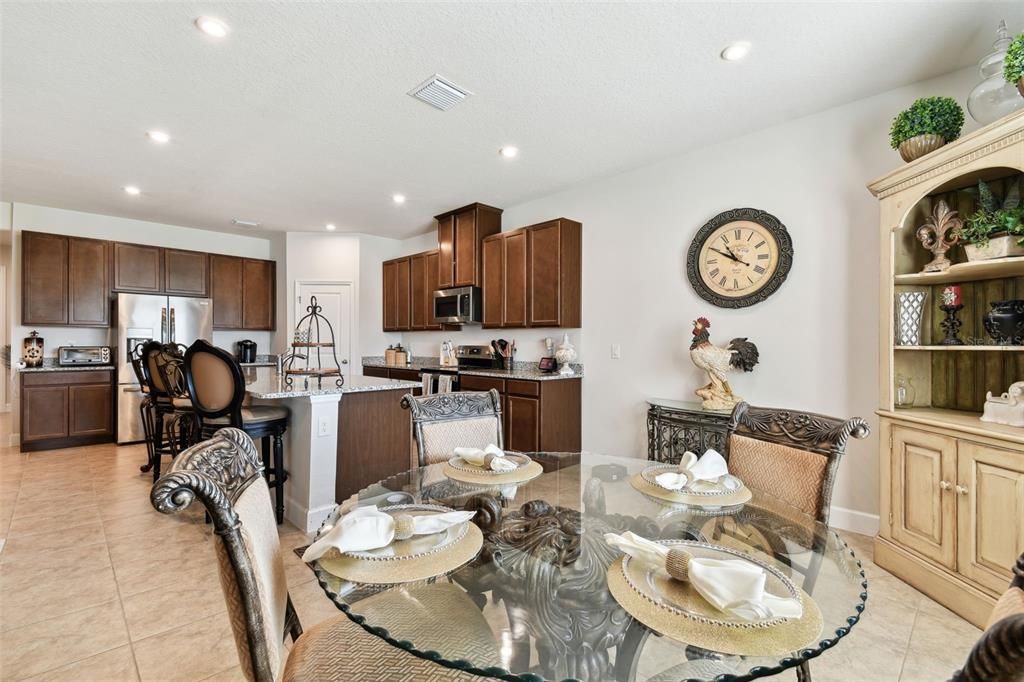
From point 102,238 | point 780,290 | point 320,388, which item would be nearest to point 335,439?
point 320,388

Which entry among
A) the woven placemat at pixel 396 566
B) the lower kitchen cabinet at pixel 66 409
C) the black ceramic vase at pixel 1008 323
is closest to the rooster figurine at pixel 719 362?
the black ceramic vase at pixel 1008 323

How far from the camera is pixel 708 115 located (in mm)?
2877

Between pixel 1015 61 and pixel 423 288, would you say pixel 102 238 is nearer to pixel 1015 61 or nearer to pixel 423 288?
pixel 423 288

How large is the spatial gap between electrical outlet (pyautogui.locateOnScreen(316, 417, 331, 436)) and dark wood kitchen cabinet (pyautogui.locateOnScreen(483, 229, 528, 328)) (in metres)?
2.13

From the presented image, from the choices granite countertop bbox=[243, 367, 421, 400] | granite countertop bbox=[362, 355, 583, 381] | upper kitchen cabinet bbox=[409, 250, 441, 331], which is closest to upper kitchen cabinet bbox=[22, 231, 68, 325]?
granite countertop bbox=[362, 355, 583, 381]

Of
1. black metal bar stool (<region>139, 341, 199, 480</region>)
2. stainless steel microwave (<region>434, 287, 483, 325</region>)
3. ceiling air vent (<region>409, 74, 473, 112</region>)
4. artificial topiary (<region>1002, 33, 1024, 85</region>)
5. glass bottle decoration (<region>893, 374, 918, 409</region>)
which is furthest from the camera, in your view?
stainless steel microwave (<region>434, 287, 483, 325</region>)

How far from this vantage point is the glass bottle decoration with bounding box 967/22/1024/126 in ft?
6.42

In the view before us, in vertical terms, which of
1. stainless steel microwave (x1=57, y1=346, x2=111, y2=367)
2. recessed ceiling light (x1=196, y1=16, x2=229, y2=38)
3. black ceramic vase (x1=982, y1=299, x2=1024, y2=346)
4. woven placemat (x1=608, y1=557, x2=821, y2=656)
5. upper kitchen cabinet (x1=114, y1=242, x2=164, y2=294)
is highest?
recessed ceiling light (x1=196, y1=16, x2=229, y2=38)

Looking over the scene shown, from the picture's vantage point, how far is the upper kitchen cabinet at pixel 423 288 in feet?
18.3

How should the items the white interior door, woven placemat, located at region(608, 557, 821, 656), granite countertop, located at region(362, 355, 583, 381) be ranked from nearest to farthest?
woven placemat, located at region(608, 557, 821, 656) → granite countertop, located at region(362, 355, 583, 381) → the white interior door

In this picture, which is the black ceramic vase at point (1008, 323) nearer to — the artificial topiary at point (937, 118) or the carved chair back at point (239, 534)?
the artificial topiary at point (937, 118)

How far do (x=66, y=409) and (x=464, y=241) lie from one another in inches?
183

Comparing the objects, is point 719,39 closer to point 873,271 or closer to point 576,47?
point 576,47

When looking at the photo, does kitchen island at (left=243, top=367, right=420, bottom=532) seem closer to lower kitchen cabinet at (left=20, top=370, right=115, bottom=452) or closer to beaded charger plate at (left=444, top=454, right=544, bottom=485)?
beaded charger plate at (left=444, top=454, right=544, bottom=485)
